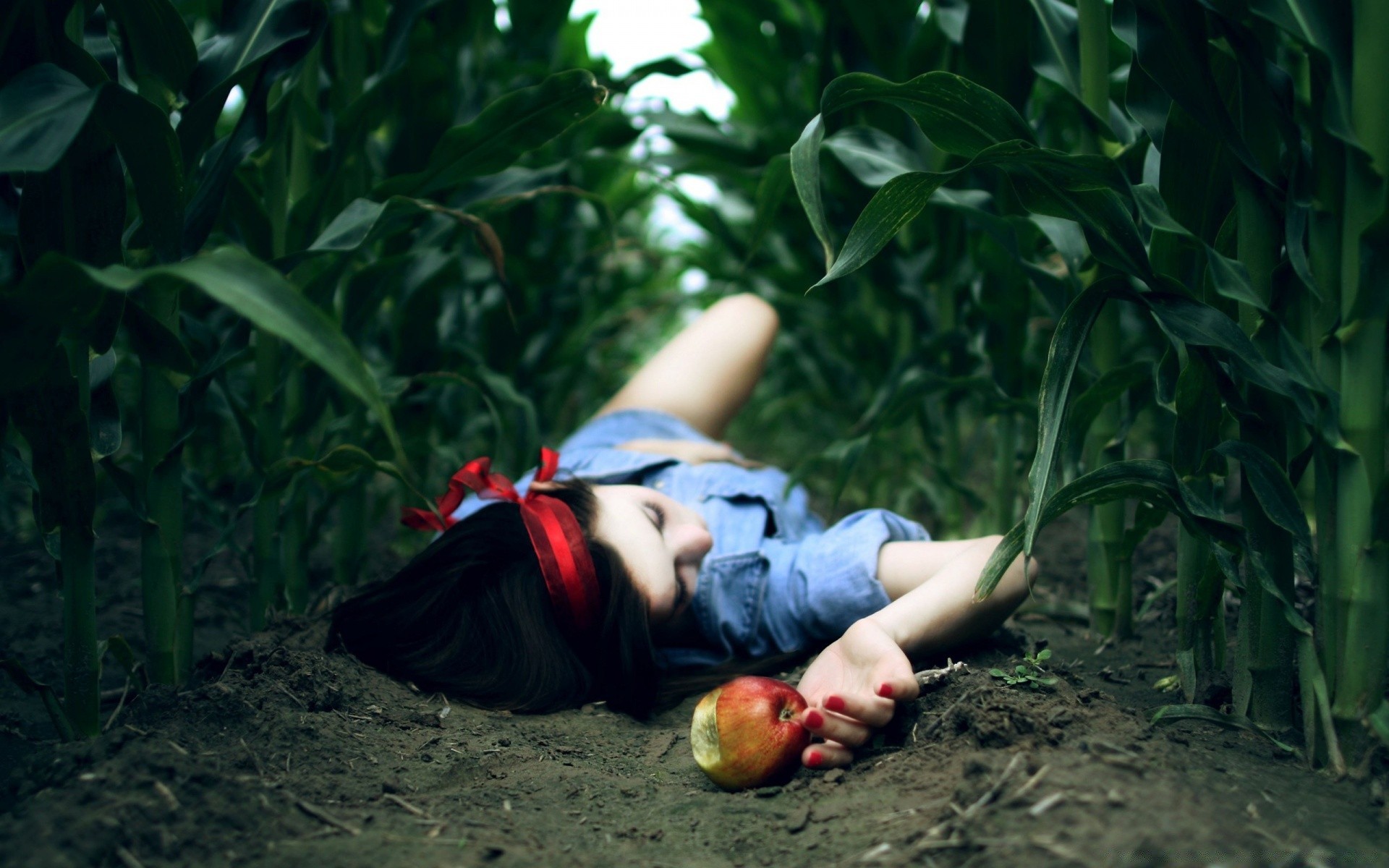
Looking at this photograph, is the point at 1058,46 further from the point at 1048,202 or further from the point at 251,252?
the point at 251,252

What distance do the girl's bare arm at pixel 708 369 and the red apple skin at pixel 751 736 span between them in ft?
4.23

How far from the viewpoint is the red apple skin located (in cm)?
96

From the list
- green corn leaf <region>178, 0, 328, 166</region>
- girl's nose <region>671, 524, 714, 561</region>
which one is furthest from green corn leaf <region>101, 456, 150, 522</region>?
girl's nose <region>671, 524, 714, 561</region>

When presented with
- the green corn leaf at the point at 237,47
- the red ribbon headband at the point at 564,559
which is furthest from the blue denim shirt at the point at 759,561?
the green corn leaf at the point at 237,47

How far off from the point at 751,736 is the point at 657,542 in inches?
18.3

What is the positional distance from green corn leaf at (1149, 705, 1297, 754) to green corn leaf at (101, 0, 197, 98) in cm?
134

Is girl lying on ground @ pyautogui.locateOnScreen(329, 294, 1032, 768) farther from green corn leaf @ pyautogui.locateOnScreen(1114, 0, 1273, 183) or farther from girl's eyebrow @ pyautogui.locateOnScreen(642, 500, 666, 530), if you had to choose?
green corn leaf @ pyautogui.locateOnScreen(1114, 0, 1273, 183)

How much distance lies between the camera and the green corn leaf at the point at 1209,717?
0.92m

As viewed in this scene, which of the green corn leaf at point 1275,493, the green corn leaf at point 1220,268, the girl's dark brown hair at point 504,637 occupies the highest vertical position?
the green corn leaf at point 1220,268

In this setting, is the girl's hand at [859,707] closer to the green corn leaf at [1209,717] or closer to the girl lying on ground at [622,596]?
the girl lying on ground at [622,596]

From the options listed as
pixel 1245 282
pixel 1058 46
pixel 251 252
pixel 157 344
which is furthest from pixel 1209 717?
pixel 251 252

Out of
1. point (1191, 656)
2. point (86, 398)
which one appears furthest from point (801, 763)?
point (86, 398)

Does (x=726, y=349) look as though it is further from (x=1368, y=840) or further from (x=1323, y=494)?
(x=1368, y=840)

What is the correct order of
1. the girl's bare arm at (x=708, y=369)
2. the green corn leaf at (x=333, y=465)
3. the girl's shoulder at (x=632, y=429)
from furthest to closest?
the girl's bare arm at (x=708, y=369), the girl's shoulder at (x=632, y=429), the green corn leaf at (x=333, y=465)
